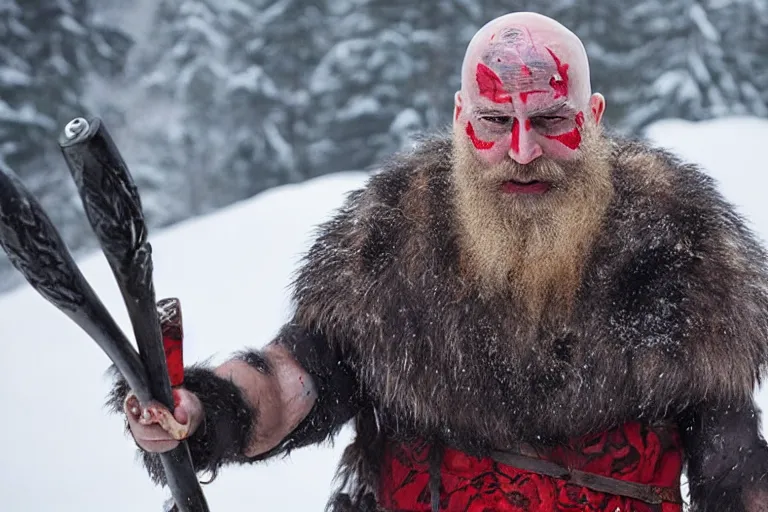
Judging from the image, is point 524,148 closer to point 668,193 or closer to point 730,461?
point 668,193

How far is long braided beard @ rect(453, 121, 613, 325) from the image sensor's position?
2.47 metres

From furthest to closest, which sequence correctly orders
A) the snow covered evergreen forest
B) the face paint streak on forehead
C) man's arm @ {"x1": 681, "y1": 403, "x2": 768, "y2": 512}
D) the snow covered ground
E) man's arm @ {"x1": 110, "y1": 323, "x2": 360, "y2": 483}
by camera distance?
the snow covered evergreen forest, the snow covered ground, the face paint streak on forehead, man's arm @ {"x1": 681, "y1": 403, "x2": 768, "y2": 512}, man's arm @ {"x1": 110, "y1": 323, "x2": 360, "y2": 483}

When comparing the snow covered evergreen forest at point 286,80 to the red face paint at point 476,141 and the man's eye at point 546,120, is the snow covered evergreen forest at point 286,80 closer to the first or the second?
the red face paint at point 476,141

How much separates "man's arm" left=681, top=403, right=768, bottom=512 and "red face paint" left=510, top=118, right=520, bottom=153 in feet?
2.39

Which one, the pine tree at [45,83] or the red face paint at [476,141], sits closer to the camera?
the red face paint at [476,141]

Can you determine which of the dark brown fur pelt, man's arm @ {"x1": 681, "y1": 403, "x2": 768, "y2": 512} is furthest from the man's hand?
man's arm @ {"x1": 681, "y1": 403, "x2": 768, "y2": 512}

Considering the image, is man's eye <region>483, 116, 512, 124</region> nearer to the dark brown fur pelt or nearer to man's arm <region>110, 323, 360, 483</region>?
the dark brown fur pelt

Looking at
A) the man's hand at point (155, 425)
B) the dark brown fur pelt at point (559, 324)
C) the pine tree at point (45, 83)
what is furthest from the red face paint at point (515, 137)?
the pine tree at point (45, 83)

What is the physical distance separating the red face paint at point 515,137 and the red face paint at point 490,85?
6cm

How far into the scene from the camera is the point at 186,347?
5.96 m

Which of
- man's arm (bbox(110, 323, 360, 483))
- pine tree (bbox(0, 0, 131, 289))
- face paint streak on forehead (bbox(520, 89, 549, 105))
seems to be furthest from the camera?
pine tree (bbox(0, 0, 131, 289))

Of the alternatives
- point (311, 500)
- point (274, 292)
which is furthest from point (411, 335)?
point (274, 292)

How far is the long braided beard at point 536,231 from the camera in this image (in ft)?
8.09

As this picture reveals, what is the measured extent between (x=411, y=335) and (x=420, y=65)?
15632 millimetres
